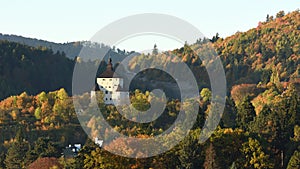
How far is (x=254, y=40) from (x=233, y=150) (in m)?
123

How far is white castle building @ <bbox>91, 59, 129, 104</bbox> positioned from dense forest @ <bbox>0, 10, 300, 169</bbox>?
141 cm

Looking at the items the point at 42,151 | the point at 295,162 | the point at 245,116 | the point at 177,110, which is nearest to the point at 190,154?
the point at 295,162

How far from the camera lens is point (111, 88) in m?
88.0

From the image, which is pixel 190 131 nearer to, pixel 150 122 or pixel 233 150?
pixel 233 150

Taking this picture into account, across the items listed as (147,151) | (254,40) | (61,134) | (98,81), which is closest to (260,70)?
(254,40)

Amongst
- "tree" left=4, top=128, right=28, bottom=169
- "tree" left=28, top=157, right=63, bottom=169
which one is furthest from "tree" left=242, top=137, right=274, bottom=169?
"tree" left=4, top=128, right=28, bottom=169

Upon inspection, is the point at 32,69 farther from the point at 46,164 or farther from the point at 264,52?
the point at 46,164

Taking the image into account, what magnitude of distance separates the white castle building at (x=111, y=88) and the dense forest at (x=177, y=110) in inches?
55.6

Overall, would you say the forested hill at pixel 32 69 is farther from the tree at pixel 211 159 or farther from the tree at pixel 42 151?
the tree at pixel 211 159

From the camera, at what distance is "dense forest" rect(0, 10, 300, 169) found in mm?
52375

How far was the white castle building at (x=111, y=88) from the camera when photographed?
8606 centimetres

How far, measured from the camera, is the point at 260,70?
152 m

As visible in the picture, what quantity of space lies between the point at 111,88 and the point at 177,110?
36.7 ft

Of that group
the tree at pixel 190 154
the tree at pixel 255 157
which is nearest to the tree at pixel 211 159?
the tree at pixel 190 154
